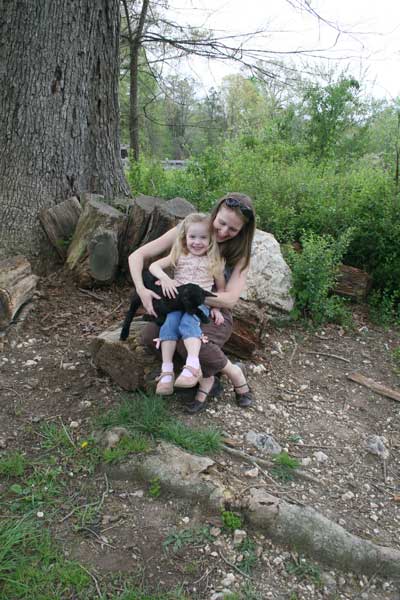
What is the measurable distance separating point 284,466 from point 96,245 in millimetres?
2630

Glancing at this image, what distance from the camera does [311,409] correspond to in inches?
145

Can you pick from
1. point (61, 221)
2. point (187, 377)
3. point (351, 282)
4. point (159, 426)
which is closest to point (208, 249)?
point (187, 377)

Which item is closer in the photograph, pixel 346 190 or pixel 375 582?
pixel 375 582

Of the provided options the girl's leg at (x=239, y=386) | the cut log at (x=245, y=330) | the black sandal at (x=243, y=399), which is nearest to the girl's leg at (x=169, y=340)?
the girl's leg at (x=239, y=386)

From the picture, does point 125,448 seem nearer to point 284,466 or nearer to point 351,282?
point 284,466

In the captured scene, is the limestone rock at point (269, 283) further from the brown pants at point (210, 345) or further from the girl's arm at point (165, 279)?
the girl's arm at point (165, 279)

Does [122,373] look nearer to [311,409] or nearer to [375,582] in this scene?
[311,409]

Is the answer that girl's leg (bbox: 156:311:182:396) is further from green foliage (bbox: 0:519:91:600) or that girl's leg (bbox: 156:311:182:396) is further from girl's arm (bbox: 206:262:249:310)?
green foliage (bbox: 0:519:91:600)

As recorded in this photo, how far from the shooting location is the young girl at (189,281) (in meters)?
2.96

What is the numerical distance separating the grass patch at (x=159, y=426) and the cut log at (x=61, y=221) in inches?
87.8

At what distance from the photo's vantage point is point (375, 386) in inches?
161

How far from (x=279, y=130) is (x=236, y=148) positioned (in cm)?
274

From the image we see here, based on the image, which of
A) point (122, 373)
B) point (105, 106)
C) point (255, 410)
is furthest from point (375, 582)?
point (105, 106)

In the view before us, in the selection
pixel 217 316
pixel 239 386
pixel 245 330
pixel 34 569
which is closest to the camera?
pixel 34 569
